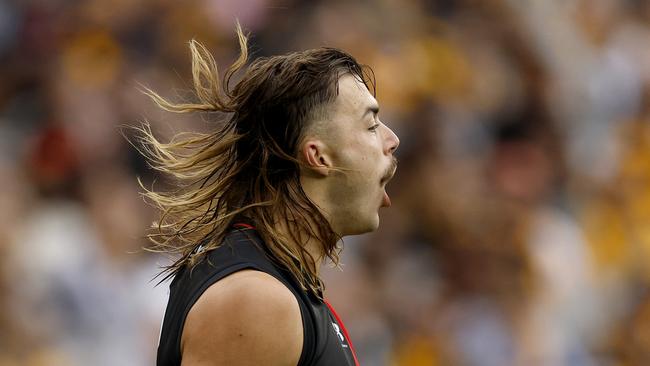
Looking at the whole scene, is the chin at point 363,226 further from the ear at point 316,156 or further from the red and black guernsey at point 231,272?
the red and black guernsey at point 231,272

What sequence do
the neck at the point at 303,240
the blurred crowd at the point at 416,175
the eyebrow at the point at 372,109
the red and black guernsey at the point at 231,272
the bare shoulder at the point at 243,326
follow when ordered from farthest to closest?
the blurred crowd at the point at 416,175 < the eyebrow at the point at 372,109 < the neck at the point at 303,240 < the red and black guernsey at the point at 231,272 < the bare shoulder at the point at 243,326

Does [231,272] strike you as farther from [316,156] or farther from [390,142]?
[390,142]

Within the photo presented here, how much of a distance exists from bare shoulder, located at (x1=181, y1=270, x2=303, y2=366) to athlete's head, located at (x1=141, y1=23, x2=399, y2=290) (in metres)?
0.24

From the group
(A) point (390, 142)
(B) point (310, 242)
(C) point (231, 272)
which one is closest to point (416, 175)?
(A) point (390, 142)

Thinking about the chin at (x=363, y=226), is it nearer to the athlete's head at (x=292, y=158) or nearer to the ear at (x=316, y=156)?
the athlete's head at (x=292, y=158)

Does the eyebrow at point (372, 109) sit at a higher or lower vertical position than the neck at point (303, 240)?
higher

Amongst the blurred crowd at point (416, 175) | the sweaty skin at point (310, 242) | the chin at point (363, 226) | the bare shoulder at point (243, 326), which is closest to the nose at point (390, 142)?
the sweaty skin at point (310, 242)

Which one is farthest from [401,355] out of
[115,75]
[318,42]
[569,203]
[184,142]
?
[184,142]

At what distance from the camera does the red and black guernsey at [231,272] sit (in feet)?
8.47

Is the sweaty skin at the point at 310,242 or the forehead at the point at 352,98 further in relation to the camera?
the forehead at the point at 352,98

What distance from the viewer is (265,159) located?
284 cm

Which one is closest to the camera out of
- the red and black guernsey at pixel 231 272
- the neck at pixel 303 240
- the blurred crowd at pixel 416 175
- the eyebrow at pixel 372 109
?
the red and black guernsey at pixel 231 272

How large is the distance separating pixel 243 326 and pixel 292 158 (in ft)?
1.72

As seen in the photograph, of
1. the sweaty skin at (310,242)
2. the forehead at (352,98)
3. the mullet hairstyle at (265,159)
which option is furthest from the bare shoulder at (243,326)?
the forehead at (352,98)
